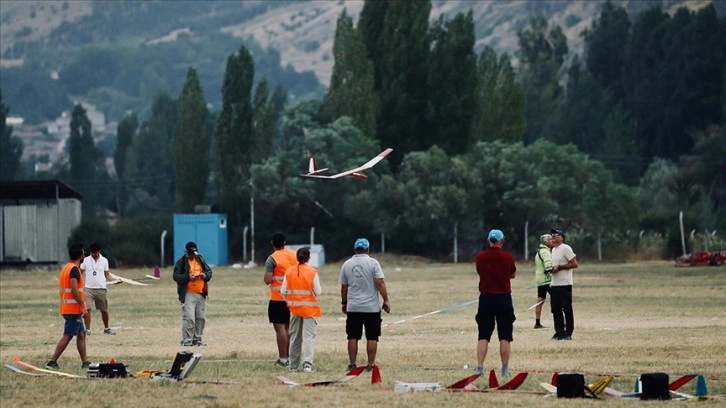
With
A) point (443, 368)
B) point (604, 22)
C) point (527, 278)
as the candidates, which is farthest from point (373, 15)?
point (443, 368)

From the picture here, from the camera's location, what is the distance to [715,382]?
63.4 ft

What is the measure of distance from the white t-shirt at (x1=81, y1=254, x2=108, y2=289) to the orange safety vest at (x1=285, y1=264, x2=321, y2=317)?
9.74 m

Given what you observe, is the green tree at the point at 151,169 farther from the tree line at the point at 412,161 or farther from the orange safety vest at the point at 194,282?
the orange safety vest at the point at 194,282

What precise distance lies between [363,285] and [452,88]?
222ft

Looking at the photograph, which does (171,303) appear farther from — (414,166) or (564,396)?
(414,166)

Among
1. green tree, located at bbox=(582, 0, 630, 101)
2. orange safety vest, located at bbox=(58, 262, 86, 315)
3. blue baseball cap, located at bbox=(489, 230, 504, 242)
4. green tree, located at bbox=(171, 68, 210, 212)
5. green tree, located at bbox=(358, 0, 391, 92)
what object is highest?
green tree, located at bbox=(582, 0, 630, 101)

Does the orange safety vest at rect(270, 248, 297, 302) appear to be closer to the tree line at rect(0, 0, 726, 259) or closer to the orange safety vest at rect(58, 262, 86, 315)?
the orange safety vest at rect(58, 262, 86, 315)

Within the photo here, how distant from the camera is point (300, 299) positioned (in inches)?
878

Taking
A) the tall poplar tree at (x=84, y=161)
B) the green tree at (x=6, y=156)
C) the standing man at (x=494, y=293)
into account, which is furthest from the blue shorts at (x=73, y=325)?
the tall poplar tree at (x=84, y=161)

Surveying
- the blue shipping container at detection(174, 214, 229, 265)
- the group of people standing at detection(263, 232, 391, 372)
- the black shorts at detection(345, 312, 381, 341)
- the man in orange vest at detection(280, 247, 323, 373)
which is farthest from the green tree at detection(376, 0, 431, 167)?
the black shorts at detection(345, 312, 381, 341)

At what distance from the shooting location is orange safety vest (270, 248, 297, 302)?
76.8 ft

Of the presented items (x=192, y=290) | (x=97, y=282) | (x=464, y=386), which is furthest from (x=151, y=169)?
(x=464, y=386)

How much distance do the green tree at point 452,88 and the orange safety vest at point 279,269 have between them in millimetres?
65088

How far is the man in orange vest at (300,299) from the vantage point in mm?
22219
